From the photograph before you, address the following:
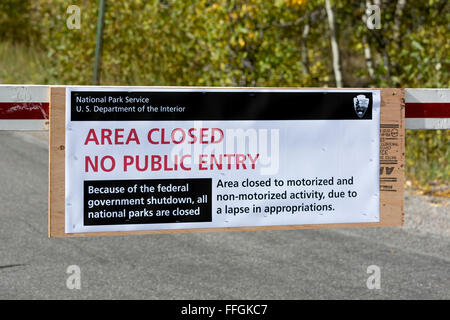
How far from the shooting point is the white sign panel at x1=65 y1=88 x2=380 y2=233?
16.2 feet

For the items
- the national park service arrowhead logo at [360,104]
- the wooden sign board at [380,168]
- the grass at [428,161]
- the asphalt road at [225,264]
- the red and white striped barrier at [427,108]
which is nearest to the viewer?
the wooden sign board at [380,168]

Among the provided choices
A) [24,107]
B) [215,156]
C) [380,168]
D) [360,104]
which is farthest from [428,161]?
[24,107]

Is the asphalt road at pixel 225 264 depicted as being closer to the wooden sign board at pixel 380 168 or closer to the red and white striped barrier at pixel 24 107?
the wooden sign board at pixel 380 168

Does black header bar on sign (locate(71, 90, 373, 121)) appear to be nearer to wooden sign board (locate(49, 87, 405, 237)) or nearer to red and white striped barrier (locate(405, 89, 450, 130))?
wooden sign board (locate(49, 87, 405, 237))

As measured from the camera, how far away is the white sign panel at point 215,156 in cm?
493

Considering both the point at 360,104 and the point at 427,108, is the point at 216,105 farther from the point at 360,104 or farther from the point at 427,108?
the point at 427,108

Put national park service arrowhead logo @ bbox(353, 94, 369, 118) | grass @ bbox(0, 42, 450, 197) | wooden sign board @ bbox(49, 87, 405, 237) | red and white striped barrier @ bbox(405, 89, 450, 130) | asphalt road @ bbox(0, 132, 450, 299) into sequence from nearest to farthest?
wooden sign board @ bbox(49, 87, 405, 237)
national park service arrowhead logo @ bbox(353, 94, 369, 118)
red and white striped barrier @ bbox(405, 89, 450, 130)
asphalt road @ bbox(0, 132, 450, 299)
grass @ bbox(0, 42, 450, 197)

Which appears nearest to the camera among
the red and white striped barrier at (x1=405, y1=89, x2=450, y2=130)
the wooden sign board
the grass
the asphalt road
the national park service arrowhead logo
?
the wooden sign board

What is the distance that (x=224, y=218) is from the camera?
17.0 ft

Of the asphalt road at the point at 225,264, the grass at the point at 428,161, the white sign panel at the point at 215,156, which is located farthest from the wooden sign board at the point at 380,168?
the grass at the point at 428,161

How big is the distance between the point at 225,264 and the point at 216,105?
12.2 ft

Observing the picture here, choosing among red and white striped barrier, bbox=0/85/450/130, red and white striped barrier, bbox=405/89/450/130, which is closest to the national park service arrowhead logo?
red and white striped barrier, bbox=405/89/450/130
